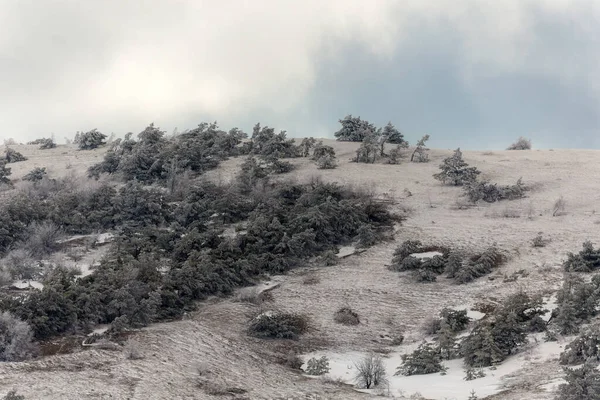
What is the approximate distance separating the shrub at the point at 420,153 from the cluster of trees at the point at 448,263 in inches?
591

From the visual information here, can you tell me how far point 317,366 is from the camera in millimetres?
16109

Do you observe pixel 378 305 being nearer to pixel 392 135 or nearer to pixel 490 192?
pixel 490 192

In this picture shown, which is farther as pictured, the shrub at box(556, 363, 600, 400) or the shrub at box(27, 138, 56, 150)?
the shrub at box(27, 138, 56, 150)

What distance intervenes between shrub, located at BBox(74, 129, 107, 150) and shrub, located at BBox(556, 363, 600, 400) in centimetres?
3799

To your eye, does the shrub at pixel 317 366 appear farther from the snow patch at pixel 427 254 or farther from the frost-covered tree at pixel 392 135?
the frost-covered tree at pixel 392 135

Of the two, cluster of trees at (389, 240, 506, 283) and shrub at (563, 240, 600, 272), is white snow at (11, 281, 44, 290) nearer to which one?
cluster of trees at (389, 240, 506, 283)

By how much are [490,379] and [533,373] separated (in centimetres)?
102

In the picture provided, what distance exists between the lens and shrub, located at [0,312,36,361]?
1473cm

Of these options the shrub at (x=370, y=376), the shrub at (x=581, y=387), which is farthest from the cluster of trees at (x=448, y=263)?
the shrub at (x=581, y=387)

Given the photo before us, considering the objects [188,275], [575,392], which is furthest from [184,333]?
[575,392]

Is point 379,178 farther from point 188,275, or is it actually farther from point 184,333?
point 184,333

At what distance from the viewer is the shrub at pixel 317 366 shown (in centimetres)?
1594

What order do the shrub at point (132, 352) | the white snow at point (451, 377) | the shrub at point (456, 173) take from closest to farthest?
the white snow at point (451, 377)
the shrub at point (132, 352)
the shrub at point (456, 173)

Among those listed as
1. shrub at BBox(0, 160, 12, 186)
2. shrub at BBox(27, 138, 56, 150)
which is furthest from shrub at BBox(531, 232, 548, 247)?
shrub at BBox(27, 138, 56, 150)
